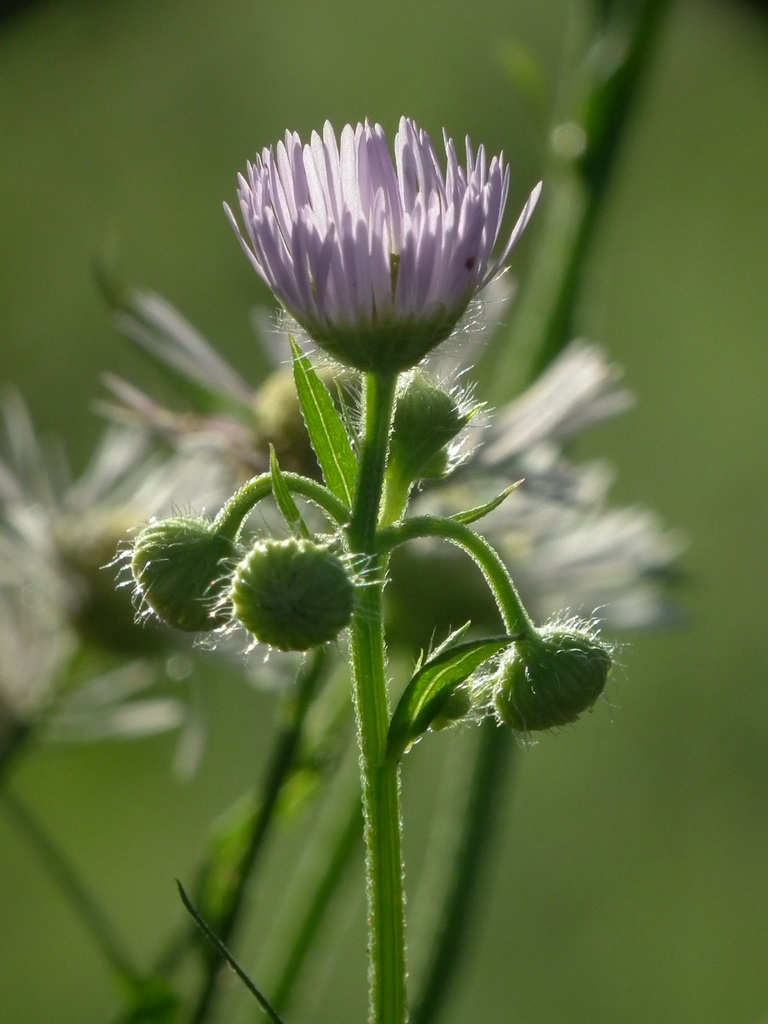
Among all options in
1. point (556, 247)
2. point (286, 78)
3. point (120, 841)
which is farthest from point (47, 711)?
point (286, 78)

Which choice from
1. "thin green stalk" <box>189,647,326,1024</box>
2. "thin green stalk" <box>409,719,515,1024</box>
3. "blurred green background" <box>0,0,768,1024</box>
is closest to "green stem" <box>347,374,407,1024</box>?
"thin green stalk" <box>189,647,326,1024</box>

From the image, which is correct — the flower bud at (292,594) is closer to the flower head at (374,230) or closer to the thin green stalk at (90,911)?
the flower head at (374,230)

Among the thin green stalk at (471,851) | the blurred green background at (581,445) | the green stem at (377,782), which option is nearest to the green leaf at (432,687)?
the green stem at (377,782)

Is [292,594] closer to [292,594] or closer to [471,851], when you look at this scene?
[292,594]

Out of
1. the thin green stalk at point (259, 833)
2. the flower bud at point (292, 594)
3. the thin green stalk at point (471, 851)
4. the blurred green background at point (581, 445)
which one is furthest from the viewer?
the blurred green background at point (581, 445)

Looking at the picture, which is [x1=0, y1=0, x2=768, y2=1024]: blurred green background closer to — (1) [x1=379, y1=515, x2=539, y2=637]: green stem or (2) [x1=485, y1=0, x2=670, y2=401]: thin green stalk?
(2) [x1=485, y1=0, x2=670, y2=401]: thin green stalk

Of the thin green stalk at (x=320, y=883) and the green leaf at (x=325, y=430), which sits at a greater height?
the green leaf at (x=325, y=430)
